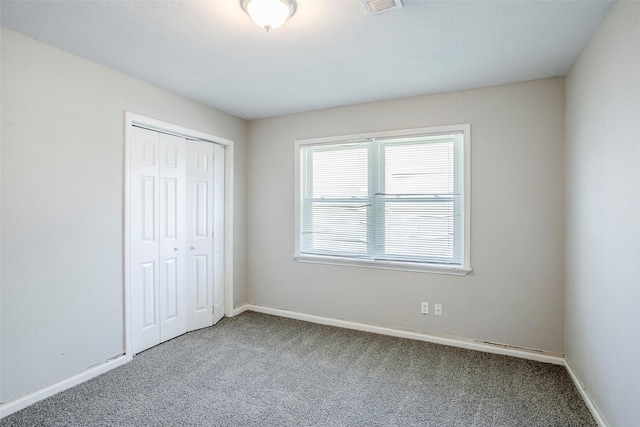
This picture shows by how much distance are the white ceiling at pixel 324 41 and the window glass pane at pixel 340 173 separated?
0.78 m

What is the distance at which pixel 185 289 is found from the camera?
3.48 meters

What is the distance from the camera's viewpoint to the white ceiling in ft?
6.07

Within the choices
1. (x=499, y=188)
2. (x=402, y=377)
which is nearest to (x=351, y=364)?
(x=402, y=377)

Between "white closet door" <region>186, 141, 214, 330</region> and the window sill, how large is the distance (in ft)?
3.49

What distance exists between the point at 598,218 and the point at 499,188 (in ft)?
3.17

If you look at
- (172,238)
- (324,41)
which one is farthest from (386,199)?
(172,238)

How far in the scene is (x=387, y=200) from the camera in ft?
11.3

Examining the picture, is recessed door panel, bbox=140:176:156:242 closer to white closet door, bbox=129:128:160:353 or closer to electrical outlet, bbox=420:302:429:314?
white closet door, bbox=129:128:160:353

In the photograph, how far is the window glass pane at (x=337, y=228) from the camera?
11.9 ft

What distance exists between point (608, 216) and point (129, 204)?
140 inches

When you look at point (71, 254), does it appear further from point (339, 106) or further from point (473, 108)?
point (473, 108)

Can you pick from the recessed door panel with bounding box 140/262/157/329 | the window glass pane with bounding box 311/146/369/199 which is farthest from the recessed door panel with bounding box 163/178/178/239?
the window glass pane with bounding box 311/146/369/199

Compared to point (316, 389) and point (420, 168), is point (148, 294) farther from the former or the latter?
point (420, 168)

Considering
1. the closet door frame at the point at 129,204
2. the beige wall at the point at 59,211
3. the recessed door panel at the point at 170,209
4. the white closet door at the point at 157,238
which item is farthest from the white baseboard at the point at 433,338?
the beige wall at the point at 59,211
